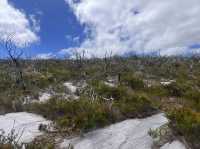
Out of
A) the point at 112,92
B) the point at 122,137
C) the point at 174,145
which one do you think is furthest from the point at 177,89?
the point at 174,145

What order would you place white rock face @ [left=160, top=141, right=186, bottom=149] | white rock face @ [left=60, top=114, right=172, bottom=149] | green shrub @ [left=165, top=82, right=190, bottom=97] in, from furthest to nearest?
green shrub @ [left=165, top=82, right=190, bottom=97] < white rock face @ [left=60, top=114, right=172, bottom=149] < white rock face @ [left=160, top=141, right=186, bottom=149]

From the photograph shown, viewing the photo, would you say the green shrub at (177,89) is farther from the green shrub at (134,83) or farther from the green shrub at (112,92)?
the green shrub at (112,92)

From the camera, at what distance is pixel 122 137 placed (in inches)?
306

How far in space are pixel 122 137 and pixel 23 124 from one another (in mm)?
3149

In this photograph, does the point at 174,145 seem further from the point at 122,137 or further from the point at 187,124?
the point at 122,137

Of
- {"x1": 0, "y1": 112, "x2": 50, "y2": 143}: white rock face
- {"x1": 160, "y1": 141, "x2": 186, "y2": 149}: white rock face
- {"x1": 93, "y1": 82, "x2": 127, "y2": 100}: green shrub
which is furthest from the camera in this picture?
{"x1": 93, "y1": 82, "x2": 127, "y2": 100}: green shrub

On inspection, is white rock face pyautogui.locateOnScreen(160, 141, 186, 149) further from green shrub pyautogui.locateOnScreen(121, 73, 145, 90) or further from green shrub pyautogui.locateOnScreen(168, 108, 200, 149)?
green shrub pyautogui.locateOnScreen(121, 73, 145, 90)

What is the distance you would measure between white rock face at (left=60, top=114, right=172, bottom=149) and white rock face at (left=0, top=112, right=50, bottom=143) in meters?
1.12

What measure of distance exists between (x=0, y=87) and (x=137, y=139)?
1045cm

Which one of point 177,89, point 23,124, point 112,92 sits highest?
point 177,89

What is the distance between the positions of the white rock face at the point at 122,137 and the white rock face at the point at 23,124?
1123 mm

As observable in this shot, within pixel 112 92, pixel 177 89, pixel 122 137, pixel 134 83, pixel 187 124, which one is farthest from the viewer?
pixel 134 83

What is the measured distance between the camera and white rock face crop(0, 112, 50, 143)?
8.49 m

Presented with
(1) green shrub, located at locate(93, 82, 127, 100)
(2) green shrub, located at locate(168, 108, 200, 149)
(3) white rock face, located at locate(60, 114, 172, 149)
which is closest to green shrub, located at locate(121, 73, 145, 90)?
(1) green shrub, located at locate(93, 82, 127, 100)
